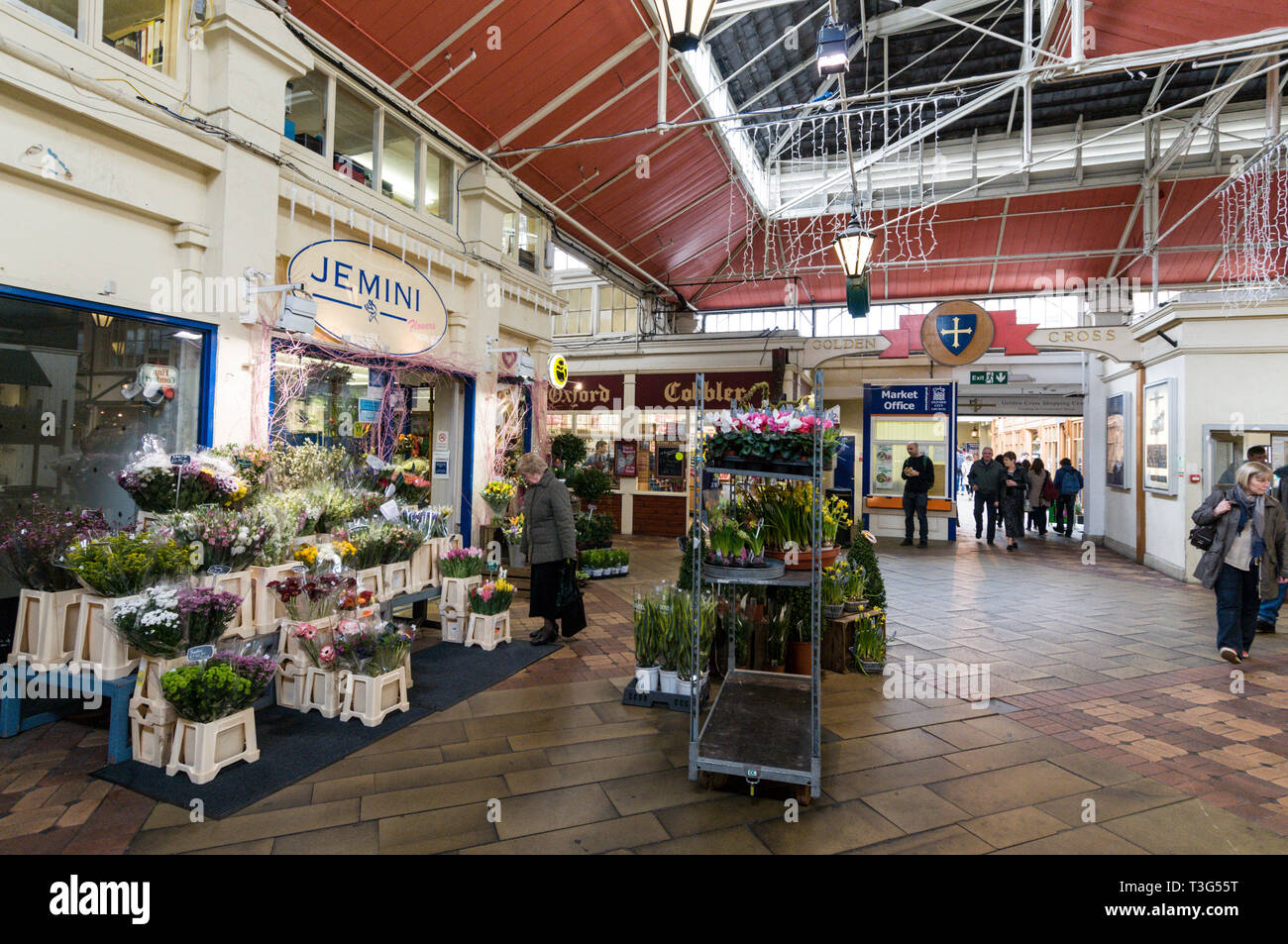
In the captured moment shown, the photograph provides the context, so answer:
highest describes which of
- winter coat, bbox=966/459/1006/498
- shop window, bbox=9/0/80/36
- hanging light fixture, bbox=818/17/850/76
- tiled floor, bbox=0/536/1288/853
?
hanging light fixture, bbox=818/17/850/76

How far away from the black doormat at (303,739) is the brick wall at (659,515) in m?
8.30

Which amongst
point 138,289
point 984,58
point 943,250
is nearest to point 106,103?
point 138,289

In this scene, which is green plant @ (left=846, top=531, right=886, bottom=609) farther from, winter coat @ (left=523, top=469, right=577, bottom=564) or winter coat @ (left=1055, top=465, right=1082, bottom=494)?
winter coat @ (left=1055, top=465, right=1082, bottom=494)

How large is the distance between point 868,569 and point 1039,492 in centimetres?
1071

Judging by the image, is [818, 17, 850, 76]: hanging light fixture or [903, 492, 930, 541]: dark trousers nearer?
[818, 17, 850, 76]: hanging light fixture

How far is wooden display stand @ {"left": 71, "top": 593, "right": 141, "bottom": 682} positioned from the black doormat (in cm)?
45

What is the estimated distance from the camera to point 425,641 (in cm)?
536

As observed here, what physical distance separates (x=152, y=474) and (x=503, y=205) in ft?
17.2

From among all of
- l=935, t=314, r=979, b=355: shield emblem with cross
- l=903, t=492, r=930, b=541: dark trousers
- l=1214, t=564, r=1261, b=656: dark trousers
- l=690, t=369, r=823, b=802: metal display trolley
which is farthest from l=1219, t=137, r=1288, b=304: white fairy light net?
l=690, t=369, r=823, b=802: metal display trolley

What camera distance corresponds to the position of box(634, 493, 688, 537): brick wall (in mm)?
13273

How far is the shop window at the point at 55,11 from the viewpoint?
3.69 metres

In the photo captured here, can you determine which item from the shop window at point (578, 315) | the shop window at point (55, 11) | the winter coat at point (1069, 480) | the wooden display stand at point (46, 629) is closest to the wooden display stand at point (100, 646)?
the wooden display stand at point (46, 629)

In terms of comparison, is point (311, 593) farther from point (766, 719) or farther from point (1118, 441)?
point (1118, 441)
